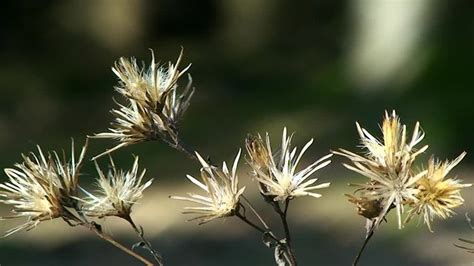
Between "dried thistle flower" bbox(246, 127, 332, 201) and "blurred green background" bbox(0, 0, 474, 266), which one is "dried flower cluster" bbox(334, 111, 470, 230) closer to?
"dried thistle flower" bbox(246, 127, 332, 201)

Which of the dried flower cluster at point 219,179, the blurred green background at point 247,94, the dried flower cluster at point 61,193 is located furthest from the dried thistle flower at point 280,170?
the blurred green background at point 247,94

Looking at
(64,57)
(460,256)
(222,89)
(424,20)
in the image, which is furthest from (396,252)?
(64,57)

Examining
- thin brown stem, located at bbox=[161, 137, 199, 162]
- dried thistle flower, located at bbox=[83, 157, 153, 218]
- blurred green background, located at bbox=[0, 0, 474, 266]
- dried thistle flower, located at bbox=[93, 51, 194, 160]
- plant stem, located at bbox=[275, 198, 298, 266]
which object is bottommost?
plant stem, located at bbox=[275, 198, 298, 266]

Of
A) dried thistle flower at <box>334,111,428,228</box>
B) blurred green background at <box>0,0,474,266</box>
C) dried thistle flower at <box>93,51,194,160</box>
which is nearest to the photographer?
dried thistle flower at <box>334,111,428,228</box>

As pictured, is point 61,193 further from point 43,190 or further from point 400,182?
point 400,182

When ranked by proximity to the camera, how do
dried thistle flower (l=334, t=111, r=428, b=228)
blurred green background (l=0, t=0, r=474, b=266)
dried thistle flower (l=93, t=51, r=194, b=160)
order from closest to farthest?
dried thistle flower (l=334, t=111, r=428, b=228)
dried thistle flower (l=93, t=51, r=194, b=160)
blurred green background (l=0, t=0, r=474, b=266)

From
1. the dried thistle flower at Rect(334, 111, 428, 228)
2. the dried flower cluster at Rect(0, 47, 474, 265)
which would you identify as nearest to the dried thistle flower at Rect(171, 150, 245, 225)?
the dried flower cluster at Rect(0, 47, 474, 265)

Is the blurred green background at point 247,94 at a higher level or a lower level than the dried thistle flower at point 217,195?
higher

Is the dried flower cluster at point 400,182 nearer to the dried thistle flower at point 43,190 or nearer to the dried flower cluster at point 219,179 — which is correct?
the dried flower cluster at point 219,179
